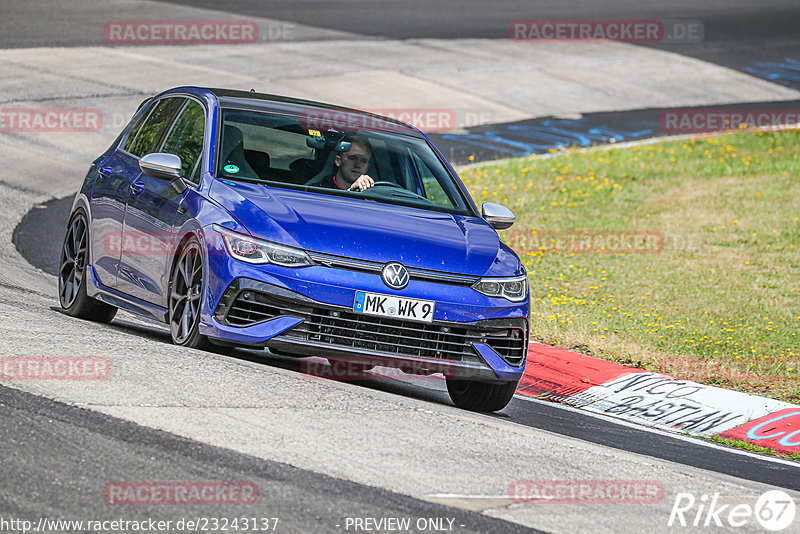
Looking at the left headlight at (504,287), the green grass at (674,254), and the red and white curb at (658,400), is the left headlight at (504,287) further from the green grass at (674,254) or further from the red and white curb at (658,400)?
the green grass at (674,254)

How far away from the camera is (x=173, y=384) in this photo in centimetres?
652

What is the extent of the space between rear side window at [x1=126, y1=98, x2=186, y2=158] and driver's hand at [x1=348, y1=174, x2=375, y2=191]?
1514 mm

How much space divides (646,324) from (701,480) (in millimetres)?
5507

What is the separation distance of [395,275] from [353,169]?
1432 mm

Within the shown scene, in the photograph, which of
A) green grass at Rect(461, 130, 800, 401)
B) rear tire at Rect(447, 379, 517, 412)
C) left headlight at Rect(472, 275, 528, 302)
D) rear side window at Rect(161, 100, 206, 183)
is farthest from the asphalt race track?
green grass at Rect(461, 130, 800, 401)

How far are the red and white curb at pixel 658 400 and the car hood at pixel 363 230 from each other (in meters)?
2.11

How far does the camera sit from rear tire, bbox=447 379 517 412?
810 centimetres

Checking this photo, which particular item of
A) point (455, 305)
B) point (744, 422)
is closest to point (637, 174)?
point (744, 422)

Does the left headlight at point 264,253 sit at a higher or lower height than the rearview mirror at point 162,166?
lower

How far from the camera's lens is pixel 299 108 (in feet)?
29.1

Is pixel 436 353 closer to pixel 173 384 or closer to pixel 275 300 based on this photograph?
pixel 275 300

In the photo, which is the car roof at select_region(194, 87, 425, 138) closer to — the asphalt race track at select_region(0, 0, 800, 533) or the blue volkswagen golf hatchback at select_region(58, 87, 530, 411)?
the blue volkswagen golf hatchback at select_region(58, 87, 530, 411)

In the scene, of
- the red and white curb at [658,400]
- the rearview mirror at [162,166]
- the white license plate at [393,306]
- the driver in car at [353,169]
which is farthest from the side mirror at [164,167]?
the red and white curb at [658,400]

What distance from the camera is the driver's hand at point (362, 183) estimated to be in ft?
27.6
